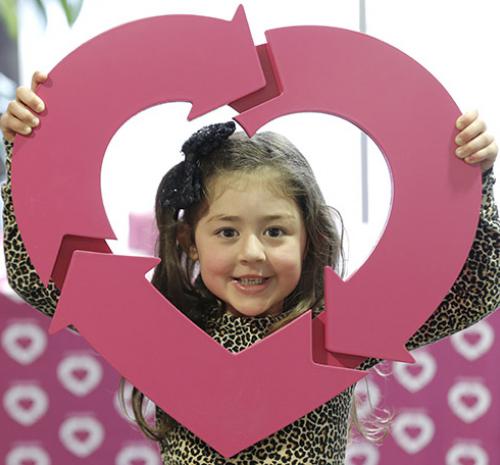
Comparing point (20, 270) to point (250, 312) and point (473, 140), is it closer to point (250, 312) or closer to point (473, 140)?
point (250, 312)

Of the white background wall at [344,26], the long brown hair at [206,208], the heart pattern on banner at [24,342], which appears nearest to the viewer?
the long brown hair at [206,208]

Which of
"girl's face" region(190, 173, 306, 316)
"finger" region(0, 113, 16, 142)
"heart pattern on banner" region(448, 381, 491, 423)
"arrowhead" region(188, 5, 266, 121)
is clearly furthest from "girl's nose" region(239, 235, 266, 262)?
"heart pattern on banner" region(448, 381, 491, 423)

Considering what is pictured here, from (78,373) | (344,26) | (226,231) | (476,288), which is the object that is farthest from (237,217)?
(344,26)

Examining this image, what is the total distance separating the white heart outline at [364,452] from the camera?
126cm

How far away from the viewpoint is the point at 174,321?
760mm

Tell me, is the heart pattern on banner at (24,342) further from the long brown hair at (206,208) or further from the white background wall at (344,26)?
the white background wall at (344,26)

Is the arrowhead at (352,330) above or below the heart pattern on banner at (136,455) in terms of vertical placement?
above

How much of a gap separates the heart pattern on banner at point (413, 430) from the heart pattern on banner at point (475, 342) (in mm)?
123

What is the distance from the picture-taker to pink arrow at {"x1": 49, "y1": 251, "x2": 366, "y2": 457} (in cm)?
75

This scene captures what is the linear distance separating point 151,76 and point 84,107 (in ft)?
0.23

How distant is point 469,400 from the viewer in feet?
4.12

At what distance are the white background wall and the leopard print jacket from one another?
0.84 m

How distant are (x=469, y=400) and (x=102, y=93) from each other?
83cm

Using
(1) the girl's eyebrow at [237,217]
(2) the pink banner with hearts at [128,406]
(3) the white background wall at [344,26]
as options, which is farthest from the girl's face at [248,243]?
(3) the white background wall at [344,26]
